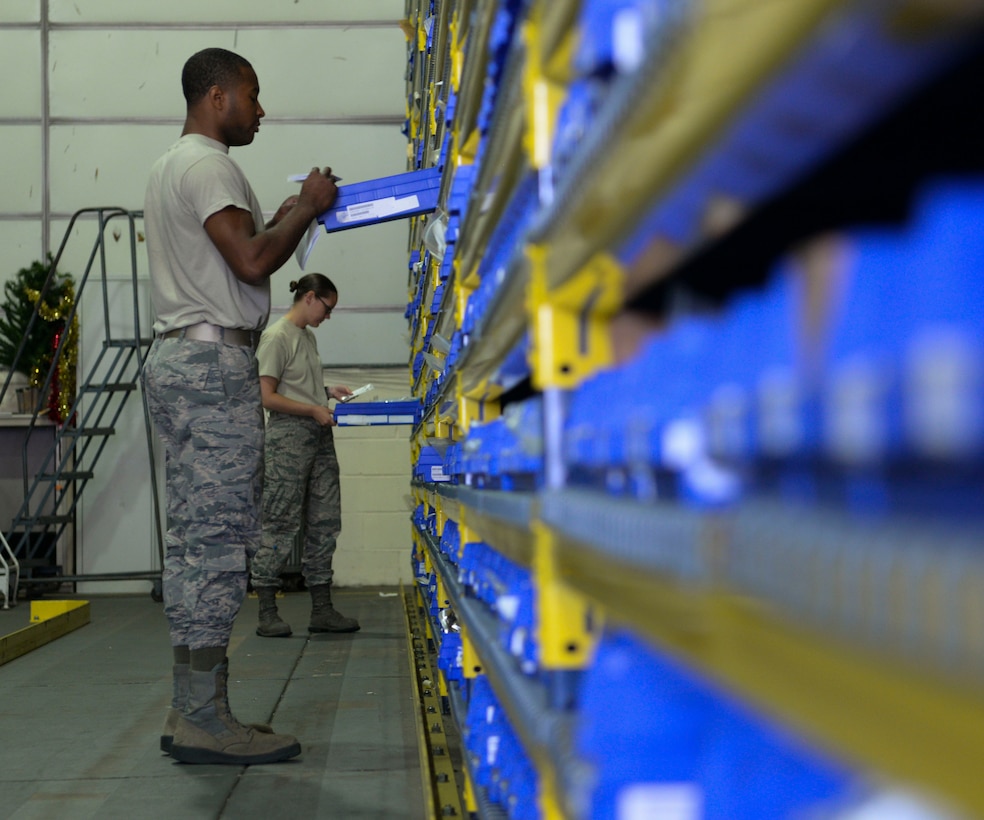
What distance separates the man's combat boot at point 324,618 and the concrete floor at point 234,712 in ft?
0.33

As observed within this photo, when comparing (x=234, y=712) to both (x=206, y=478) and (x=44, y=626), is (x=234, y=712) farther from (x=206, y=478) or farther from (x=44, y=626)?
(x=44, y=626)

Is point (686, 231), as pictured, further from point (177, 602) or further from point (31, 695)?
point (31, 695)

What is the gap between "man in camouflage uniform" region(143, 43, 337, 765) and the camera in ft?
9.56

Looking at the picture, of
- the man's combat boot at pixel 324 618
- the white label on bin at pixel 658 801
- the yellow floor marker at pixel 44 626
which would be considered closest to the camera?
the white label on bin at pixel 658 801

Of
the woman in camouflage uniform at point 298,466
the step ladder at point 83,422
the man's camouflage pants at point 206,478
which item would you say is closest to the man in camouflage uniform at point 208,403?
the man's camouflage pants at point 206,478

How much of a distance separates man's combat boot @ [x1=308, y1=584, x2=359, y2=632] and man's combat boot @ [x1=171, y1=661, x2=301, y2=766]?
2.47 meters

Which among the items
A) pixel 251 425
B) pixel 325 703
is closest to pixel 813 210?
pixel 251 425

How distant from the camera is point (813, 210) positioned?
41.5 inches

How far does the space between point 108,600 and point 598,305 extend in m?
6.76

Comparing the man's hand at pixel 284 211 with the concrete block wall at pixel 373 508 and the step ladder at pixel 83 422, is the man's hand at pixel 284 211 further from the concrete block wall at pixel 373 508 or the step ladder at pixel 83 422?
the concrete block wall at pixel 373 508

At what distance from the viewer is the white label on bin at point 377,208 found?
2965 millimetres

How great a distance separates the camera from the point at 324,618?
18.1 ft

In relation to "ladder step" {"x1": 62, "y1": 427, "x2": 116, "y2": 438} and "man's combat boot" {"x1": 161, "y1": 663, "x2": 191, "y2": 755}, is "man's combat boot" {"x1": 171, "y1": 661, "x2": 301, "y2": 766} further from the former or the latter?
"ladder step" {"x1": 62, "y1": 427, "x2": 116, "y2": 438}

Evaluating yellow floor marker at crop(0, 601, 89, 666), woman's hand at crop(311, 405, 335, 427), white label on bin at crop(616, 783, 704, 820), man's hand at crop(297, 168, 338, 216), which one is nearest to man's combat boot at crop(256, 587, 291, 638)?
woman's hand at crop(311, 405, 335, 427)
